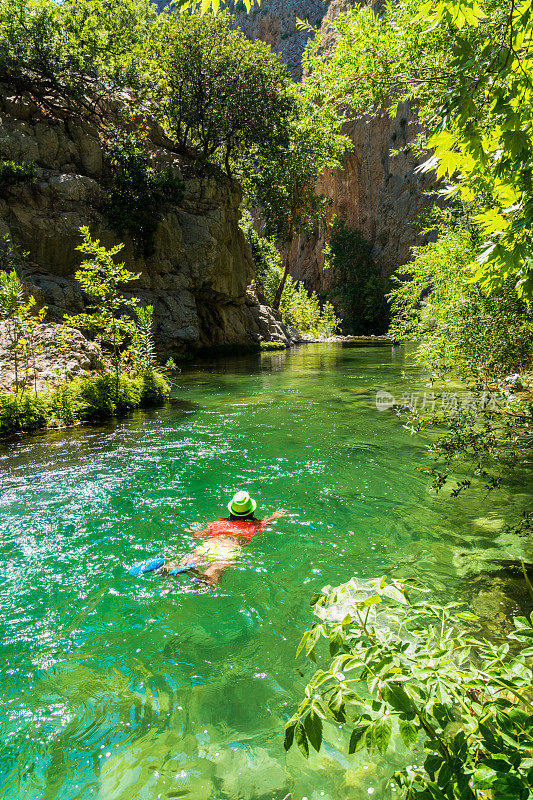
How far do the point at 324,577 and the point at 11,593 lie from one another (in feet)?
9.20

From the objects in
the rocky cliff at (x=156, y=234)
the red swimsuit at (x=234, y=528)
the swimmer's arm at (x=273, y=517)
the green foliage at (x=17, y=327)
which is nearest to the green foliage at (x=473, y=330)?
the swimmer's arm at (x=273, y=517)

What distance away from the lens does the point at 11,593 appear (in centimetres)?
382

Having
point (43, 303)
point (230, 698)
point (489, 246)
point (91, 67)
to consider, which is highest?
point (91, 67)

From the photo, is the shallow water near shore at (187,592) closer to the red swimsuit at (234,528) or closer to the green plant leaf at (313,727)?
the red swimsuit at (234,528)

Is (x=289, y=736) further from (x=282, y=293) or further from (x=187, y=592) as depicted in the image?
(x=282, y=293)

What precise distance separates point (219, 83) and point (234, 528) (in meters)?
26.0

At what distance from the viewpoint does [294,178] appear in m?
30.4

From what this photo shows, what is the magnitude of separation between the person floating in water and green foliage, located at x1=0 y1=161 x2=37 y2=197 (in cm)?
1776

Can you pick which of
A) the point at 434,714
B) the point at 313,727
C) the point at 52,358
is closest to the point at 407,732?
the point at 434,714

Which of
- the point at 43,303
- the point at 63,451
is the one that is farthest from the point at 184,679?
the point at 43,303

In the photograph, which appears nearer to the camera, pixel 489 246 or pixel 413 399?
pixel 489 246

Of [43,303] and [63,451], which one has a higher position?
[43,303]

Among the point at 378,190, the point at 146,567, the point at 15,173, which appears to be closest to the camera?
the point at 146,567

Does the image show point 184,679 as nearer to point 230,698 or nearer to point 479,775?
point 230,698
